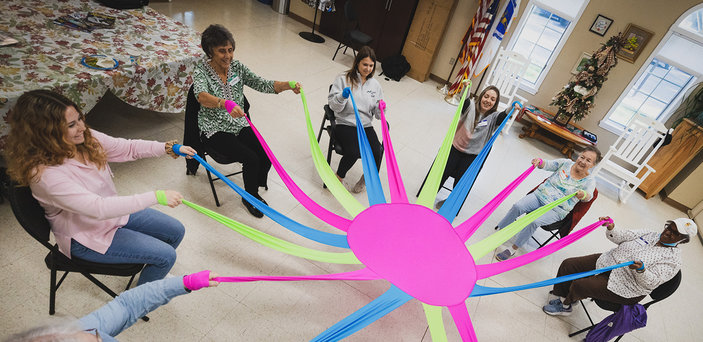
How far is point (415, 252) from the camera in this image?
188cm

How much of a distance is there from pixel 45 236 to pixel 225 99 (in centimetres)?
114

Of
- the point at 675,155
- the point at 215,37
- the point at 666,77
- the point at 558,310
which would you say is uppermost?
the point at 666,77

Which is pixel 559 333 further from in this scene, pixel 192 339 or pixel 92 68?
pixel 92 68

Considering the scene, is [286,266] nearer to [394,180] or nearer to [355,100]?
[394,180]

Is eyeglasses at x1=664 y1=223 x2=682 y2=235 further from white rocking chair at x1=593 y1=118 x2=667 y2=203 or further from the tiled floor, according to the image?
white rocking chair at x1=593 y1=118 x2=667 y2=203

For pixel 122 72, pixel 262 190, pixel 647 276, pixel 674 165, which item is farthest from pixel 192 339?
pixel 674 165

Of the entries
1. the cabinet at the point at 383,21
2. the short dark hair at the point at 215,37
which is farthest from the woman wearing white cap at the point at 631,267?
the cabinet at the point at 383,21

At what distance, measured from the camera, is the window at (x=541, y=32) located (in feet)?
14.3

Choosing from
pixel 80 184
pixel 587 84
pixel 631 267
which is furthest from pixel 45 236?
pixel 587 84

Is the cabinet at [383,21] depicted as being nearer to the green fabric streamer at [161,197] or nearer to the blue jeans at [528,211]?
the blue jeans at [528,211]

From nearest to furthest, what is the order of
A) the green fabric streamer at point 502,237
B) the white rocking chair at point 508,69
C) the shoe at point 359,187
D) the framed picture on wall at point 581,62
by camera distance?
1. the green fabric streamer at point 502,237
2. the shoe at point 359,187
3. the white rocking chair at point 508,69
4. the framed picture on wall at point 581,62

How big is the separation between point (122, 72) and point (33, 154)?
121 centimetres

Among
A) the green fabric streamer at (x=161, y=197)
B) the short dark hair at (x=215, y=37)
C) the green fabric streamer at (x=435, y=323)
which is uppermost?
the short dark hair at (x=215, y=37)

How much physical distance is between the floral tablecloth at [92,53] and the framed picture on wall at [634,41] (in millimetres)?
4855
